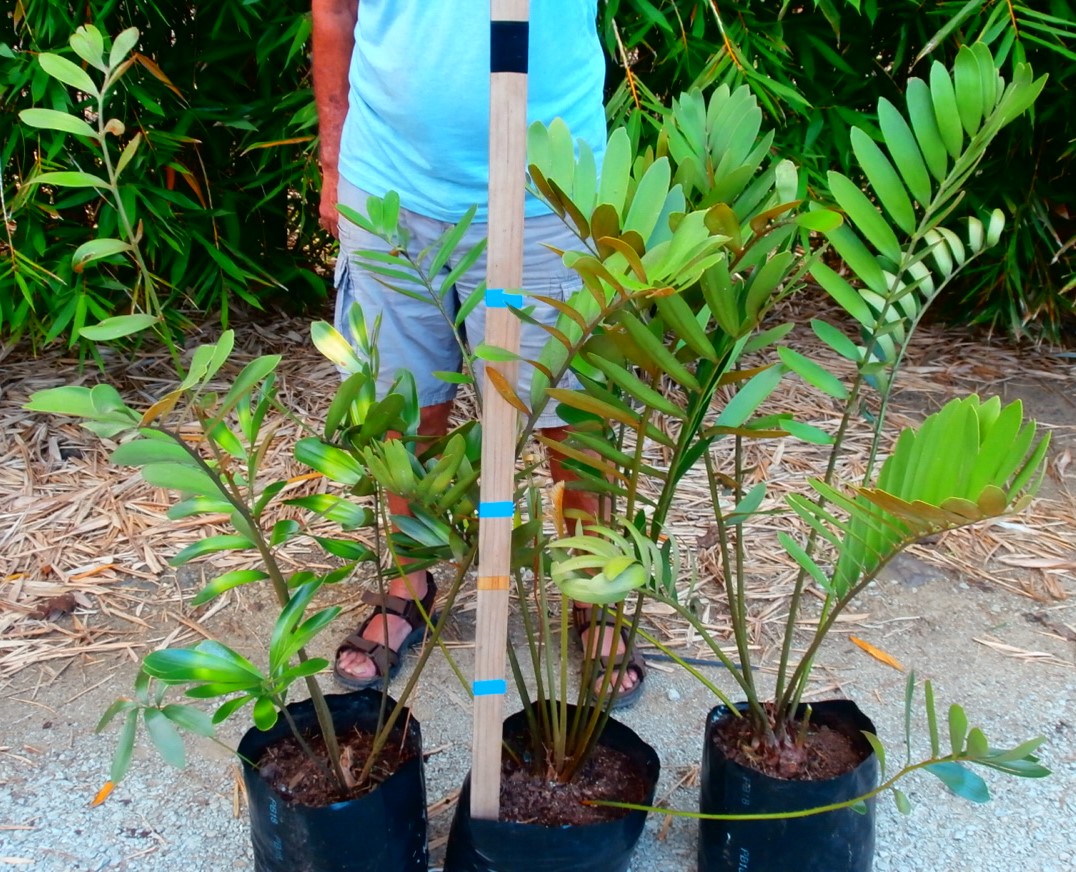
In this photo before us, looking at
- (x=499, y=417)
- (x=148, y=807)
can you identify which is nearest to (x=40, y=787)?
(x=148, y=807)

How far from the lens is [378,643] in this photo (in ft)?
4.94

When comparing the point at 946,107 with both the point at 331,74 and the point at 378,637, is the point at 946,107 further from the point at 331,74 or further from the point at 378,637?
the point at 378,637

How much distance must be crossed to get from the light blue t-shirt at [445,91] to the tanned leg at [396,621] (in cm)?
35

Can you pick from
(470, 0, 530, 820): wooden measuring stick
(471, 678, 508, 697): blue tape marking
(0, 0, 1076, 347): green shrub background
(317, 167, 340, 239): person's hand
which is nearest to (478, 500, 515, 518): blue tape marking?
(470, 0, 530, 820): wooden measuring stick

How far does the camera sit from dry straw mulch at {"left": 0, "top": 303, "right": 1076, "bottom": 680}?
5.40 feet

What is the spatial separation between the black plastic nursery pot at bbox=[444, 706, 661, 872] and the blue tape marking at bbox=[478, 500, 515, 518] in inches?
13.7

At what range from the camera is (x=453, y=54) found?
1177mm

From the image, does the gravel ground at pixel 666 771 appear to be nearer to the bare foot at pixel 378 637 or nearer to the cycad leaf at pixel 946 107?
the bare foot at pixel 378 637

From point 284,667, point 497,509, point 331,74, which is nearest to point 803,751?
point 497,509

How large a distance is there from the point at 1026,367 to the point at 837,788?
1791mm

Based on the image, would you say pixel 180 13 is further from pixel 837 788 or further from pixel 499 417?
pixel 837 788

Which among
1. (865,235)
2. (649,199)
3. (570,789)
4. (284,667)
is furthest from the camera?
(570,789)

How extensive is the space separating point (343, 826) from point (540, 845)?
0.20m

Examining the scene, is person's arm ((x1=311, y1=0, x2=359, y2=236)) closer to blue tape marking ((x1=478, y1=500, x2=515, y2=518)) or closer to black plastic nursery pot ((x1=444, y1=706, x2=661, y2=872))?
blue tape marking ((x1=478, y1=500, x2=515, y2=518))
